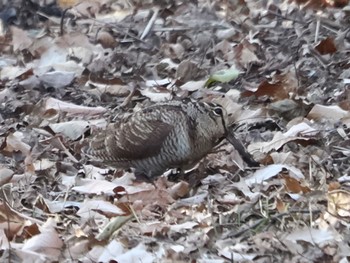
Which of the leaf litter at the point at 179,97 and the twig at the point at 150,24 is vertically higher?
the leaf litter at the point at 179,97

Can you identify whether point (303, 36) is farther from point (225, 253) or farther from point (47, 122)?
point (225, 253)

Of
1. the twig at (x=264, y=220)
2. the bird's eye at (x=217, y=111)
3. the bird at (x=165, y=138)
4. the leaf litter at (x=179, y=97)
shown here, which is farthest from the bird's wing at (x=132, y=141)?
the twig at (x=264, y=220)

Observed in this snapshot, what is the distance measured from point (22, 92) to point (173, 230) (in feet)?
11.6

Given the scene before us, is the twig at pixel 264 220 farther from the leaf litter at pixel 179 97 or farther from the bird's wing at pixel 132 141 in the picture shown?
the bird's wing at pixel 132 141

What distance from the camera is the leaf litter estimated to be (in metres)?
5.25

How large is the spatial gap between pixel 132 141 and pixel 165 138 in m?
0.20

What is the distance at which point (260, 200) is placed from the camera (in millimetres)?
5633

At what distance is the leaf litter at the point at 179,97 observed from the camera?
17.2 ft

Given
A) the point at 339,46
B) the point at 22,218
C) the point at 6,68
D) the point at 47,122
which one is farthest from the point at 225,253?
the point at 6,68

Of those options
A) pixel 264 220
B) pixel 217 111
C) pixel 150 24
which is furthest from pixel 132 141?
pixel 150 24

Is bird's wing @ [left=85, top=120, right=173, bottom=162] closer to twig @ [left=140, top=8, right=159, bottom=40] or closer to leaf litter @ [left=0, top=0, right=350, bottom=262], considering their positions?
leaf litter @ [left=0, top=0, right=350, bottom=262]

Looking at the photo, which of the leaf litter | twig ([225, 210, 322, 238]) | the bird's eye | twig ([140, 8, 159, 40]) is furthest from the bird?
twig ([140, 8, 159, 40])

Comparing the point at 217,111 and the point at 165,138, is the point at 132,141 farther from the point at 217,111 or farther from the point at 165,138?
the point at 217,111

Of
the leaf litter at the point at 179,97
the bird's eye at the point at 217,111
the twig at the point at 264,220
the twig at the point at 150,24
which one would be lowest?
the twig at the point at 150,24
